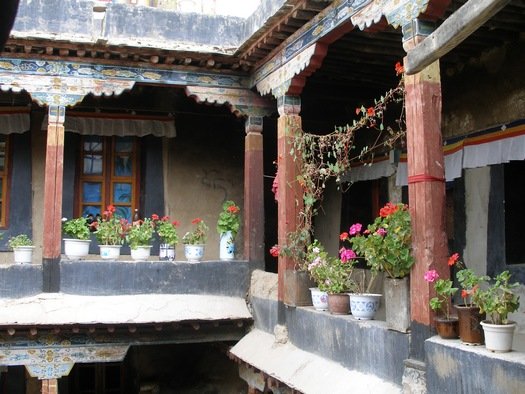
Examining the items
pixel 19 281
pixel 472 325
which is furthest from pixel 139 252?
pixel 472 325

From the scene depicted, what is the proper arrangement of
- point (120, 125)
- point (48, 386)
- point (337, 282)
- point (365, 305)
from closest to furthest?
point (365, 305) → point (337, 282) → point (48, 386) → point (120, 125)

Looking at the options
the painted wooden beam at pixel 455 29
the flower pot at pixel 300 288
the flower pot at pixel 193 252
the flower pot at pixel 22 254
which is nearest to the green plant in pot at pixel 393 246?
the flower pot at pixel 300 288

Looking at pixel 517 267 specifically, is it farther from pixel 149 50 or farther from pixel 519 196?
pixel 149 50

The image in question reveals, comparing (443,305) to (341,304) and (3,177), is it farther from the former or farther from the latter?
(3,177)

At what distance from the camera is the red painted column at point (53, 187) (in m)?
8.12

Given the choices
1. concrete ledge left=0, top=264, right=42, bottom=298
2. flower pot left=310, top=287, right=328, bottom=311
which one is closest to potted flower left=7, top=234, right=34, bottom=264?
concrete ledge left=0, top=264, right=42, bottom=298

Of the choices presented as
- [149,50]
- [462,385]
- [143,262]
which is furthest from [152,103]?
[462,385]

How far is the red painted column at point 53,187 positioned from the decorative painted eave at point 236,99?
183 centimetres

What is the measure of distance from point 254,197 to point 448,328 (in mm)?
4787

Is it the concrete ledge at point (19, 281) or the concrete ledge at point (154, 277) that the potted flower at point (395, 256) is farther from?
the concrete ledge at point (19, 281)

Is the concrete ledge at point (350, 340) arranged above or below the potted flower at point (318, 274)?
below

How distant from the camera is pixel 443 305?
455 centimetres

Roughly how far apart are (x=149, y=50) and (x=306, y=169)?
2.77m

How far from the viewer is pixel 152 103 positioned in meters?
10.0
